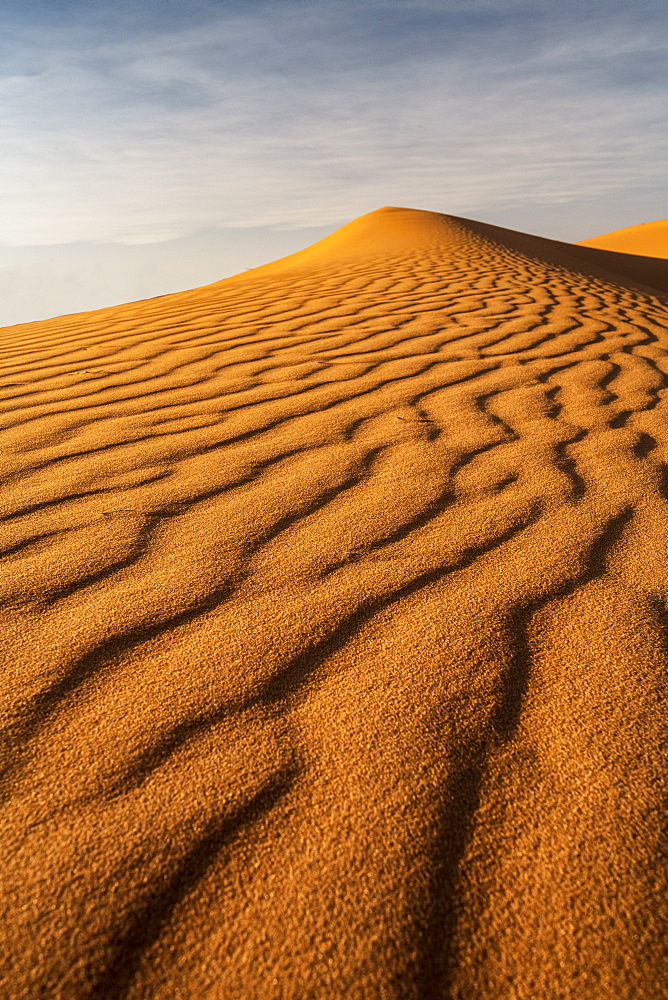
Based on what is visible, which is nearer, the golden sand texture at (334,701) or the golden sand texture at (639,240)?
the golden sand texture at (334,701)

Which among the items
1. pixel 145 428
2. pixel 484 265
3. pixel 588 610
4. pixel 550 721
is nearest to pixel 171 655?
pixel 550 721

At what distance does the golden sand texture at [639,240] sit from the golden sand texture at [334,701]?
23068 millimetres

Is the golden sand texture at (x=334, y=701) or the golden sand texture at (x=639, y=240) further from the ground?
the golden sand texture at (x=639, y=240)

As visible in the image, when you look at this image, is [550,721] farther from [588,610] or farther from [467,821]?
[588,610]

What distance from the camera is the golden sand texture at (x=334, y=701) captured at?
0.77m

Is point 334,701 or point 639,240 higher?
point 639,240

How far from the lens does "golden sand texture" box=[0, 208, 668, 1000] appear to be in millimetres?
772

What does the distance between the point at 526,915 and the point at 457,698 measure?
1.20 feet

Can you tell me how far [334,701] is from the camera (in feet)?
3.66

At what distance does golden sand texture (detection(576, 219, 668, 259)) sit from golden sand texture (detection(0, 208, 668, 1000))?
908 inches

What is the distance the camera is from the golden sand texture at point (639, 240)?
23.1 meters

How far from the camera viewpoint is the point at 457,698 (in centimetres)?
112

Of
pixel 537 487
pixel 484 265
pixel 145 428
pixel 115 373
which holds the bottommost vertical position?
pixel 537 487

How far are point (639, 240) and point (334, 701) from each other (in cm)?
2831
